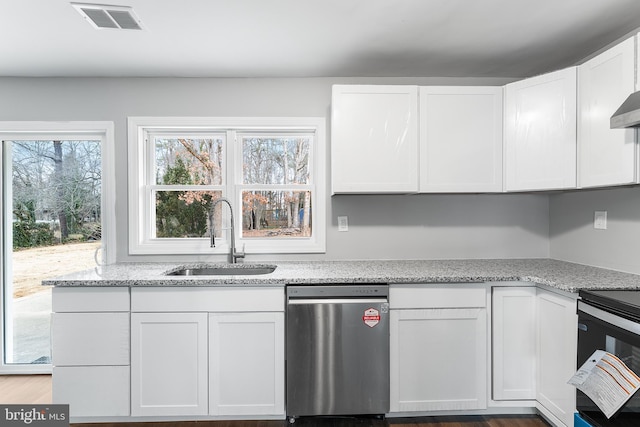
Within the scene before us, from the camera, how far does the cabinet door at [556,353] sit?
6.27ft

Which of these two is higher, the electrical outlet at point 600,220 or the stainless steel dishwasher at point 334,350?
the electrical outlet at point 600,220

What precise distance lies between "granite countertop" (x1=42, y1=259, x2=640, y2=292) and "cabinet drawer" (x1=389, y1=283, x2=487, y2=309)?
0.05 m

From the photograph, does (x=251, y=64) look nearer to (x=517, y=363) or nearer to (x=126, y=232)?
(x=126, y=232)

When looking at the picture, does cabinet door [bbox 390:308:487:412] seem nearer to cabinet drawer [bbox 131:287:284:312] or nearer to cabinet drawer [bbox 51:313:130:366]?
cabinet drawer [bbox 131:287:284:312]

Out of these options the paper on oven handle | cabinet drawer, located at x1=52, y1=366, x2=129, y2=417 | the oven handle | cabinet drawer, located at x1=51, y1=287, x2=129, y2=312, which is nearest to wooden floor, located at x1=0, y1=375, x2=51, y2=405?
cabinet drawer, located at x1=52, y1=366, x2=129, y2=417

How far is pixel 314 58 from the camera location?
8.30 ft

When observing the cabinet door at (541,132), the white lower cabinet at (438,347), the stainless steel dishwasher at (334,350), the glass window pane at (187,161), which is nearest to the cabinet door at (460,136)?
the cabinet door at (541,132)

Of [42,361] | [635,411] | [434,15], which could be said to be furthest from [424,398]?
[42,361]

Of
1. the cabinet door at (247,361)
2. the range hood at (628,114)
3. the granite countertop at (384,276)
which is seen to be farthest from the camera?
the cabinet door at (247,361)

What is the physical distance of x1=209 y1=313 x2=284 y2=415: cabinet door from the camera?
2.16m

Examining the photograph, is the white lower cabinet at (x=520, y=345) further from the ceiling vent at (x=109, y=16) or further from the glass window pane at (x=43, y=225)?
the glass window pane at (x=43, y=225)

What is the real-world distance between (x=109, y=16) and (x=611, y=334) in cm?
295

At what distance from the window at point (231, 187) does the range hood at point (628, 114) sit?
1851 mm

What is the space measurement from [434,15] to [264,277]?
179cm
